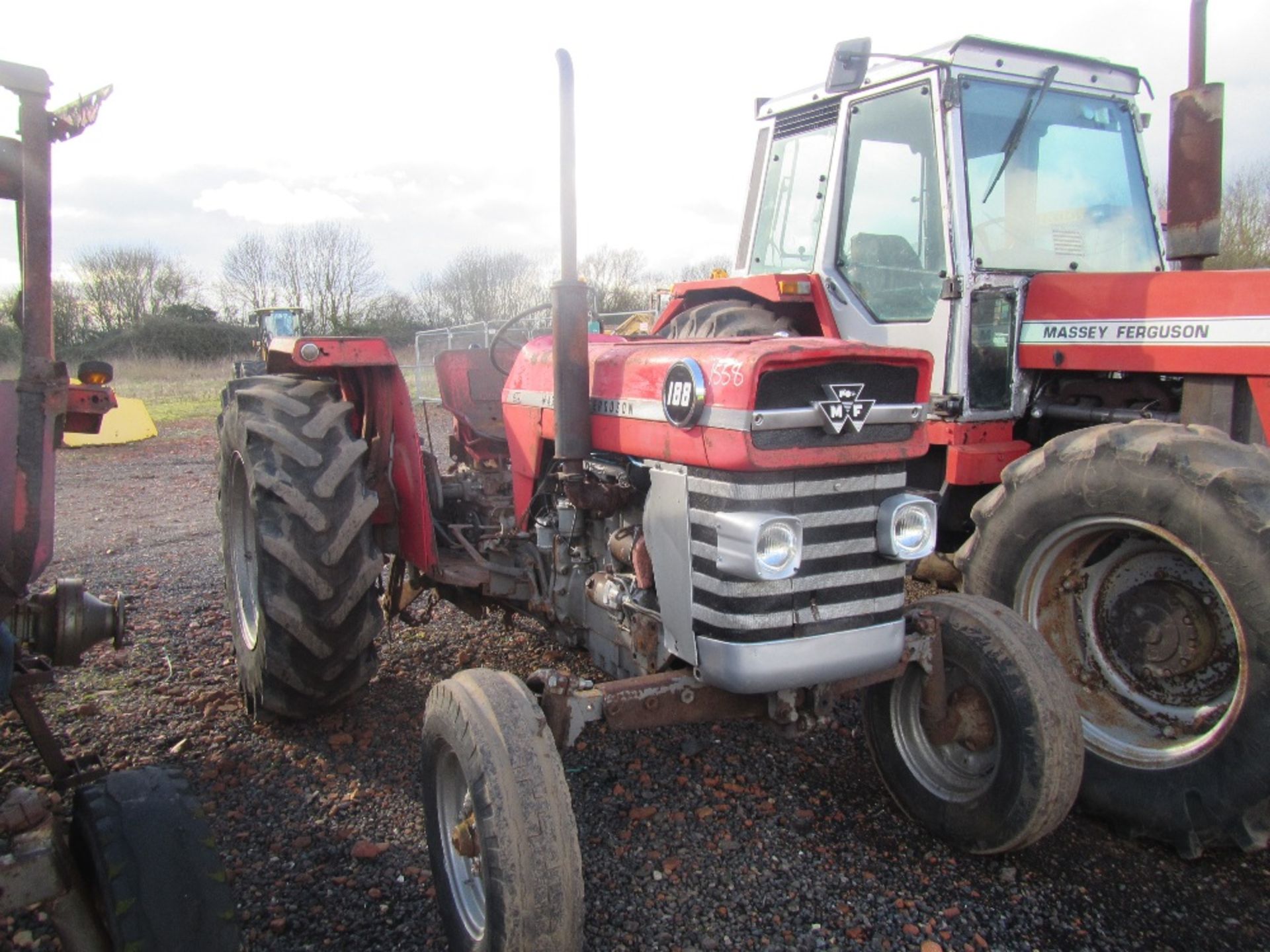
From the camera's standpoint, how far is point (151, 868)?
6.08 ft

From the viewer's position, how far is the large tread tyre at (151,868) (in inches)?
70.9

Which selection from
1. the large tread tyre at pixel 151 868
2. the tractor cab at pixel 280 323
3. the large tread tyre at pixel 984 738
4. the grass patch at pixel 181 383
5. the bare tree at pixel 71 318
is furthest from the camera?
the bare tree at pixel 71 318

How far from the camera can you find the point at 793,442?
2.21 metres

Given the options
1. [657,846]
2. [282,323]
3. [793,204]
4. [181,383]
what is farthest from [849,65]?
[181,383]

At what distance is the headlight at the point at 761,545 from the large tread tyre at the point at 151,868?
1.31m

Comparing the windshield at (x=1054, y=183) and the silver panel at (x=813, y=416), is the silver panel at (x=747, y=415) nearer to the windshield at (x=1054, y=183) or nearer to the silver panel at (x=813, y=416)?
the silver panel at (x=813, y=416)

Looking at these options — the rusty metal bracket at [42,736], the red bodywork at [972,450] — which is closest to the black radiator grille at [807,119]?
the red bodywork at [972,450]

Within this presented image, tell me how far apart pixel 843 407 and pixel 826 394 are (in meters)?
0.05

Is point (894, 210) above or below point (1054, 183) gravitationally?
below

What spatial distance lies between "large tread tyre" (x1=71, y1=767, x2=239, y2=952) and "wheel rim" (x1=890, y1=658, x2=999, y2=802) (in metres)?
1.90

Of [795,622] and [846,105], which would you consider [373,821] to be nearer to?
[795,622]

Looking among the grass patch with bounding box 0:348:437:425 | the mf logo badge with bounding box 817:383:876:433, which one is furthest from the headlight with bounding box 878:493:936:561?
the grass patch with bounding box 0:348:437:425

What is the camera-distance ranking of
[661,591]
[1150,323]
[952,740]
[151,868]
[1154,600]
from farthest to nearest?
[1150,323] → [1154,600] → [952,740] → [661,591] → [151,868]

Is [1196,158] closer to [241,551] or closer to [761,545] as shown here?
[761,545]
